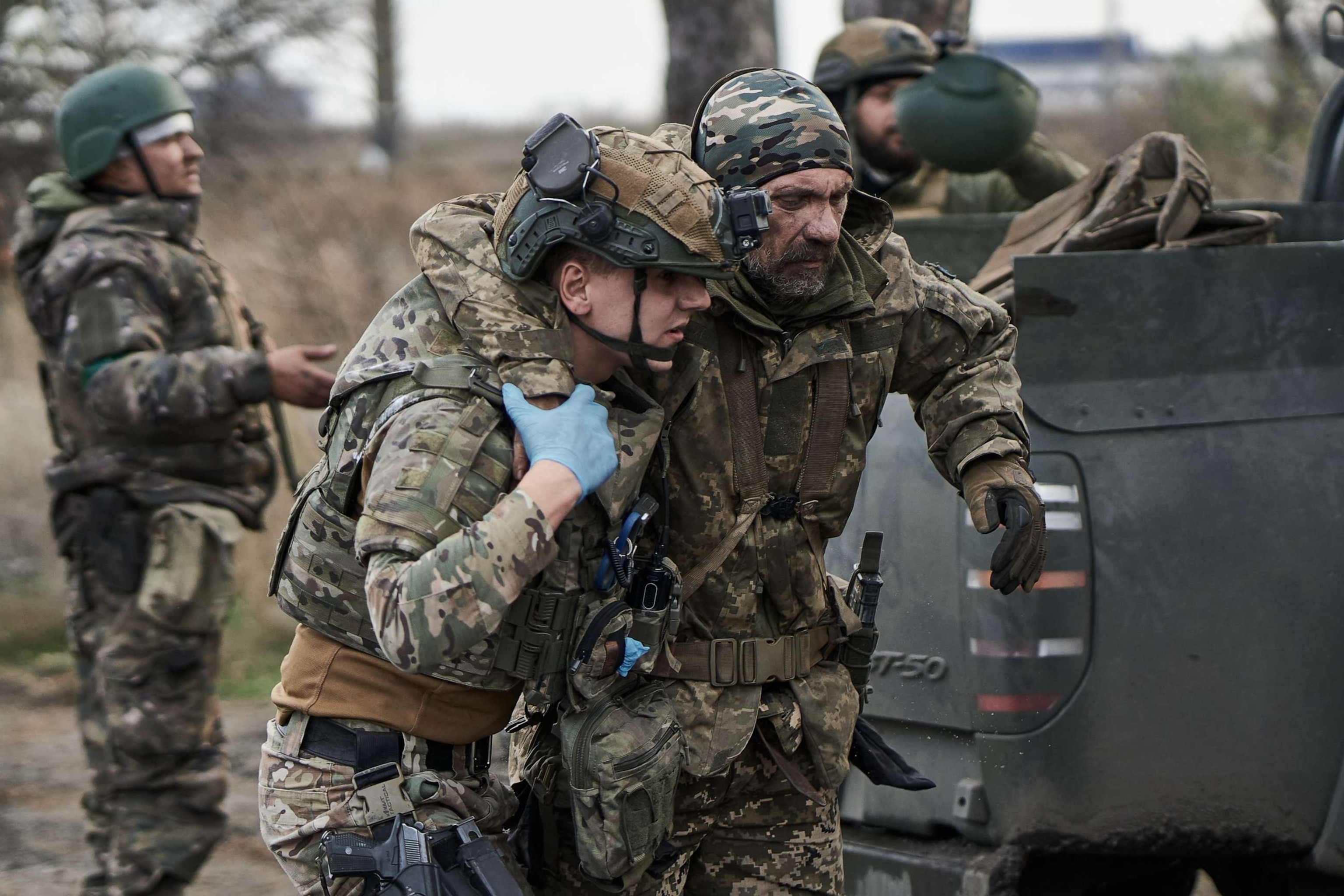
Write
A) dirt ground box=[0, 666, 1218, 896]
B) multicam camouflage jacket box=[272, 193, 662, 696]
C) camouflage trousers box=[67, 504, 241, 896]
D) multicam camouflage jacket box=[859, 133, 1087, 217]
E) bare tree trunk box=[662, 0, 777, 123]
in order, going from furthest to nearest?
1. bare tree trunk box=[662, 0, 777, 123]
2. multicam camouflage jacket box=[859, 133, 1087, 217]
3. dirt ground box=[0, 666, 1218, 896]
4. camouflage trousers box=[67, 504, 241, 896]
5. multicam camouflage jacket box=[272, 193, 662, 696]

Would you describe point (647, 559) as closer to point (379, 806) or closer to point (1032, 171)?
point (379, 806)

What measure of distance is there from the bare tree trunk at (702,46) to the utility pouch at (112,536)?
13.3ft

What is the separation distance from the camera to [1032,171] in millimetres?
5602

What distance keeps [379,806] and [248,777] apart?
11.9 feet

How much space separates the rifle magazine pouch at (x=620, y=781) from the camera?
2.63m

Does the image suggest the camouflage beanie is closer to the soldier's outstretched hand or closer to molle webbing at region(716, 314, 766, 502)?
Answer: molle webbing at region(716, 314, 766, 502)

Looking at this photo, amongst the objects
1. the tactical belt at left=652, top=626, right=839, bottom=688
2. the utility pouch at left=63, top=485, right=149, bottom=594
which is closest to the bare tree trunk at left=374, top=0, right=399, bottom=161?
the utility pouch at left=63, top=485, right=149, bottom=594

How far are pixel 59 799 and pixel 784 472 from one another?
12.7 ft

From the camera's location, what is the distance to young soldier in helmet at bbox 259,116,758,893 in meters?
2.36

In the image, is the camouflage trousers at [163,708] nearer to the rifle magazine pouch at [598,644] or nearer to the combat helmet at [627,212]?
the rifle magazine pouch at [598,644]

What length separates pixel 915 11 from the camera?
286 inches

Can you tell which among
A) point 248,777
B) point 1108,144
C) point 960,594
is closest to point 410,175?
point 1108,144

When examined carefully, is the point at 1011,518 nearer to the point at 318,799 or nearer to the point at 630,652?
the point at 630,652

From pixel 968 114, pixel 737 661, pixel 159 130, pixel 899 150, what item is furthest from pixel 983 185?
pixel 737 661
